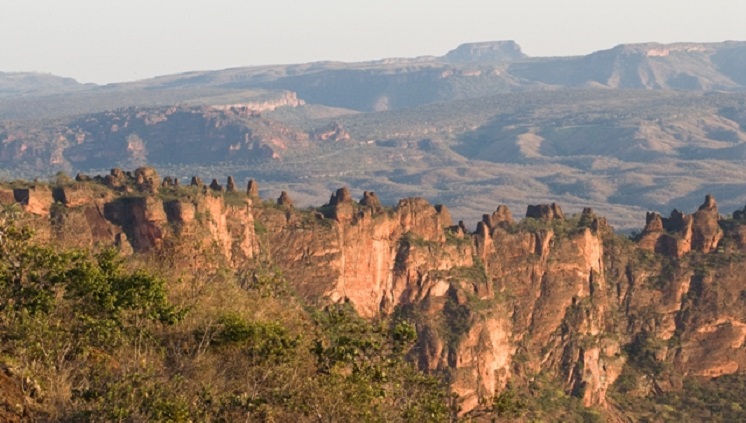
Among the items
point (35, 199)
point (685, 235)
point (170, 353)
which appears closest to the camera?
point (170, 353)

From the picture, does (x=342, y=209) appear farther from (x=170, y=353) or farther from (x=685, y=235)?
(x=170, y=353)

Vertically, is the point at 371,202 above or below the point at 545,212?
above

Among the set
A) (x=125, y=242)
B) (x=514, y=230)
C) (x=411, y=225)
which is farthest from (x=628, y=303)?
(x=125, y=242)

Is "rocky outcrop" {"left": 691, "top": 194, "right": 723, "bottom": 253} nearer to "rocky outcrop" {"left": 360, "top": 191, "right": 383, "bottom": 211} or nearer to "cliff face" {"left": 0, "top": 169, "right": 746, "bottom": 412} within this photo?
"cliff face" {"left": 0, "top": 169, "right": 746, "bottom": 412}

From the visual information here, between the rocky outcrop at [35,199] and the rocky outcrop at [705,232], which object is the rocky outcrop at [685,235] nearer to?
the rocky outcrop at [705,232]

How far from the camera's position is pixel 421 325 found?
2726 inches

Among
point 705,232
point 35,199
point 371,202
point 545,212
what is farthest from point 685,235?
point 35,199

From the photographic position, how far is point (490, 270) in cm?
7512

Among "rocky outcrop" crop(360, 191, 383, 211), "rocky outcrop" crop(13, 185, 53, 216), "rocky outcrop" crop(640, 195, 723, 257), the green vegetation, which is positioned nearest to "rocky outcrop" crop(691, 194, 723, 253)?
"rocky outcrop" crop(640, 195, 723, 257)

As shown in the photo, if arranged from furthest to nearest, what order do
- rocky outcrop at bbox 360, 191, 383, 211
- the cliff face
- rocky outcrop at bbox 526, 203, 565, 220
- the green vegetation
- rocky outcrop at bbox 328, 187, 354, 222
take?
1. rocky outcrop at bbox 526, 203, 565, 220
2. rocky outcrop at bbox 360, 191, 383, 211
3. rocky outcrop at bbox 328, 187, 354, 222
4. the cliff face
5. the green vegetation

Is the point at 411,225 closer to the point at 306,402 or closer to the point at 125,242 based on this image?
the point at 125,242

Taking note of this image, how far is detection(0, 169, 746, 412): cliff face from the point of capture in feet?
212

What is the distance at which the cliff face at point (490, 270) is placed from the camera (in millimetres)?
64625

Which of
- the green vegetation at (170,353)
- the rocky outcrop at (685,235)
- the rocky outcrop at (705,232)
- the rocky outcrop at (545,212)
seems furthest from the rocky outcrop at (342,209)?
the green vegetation at (170,353)
